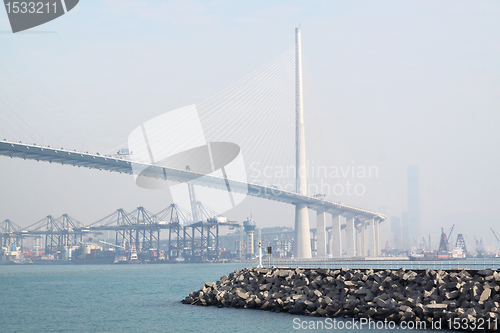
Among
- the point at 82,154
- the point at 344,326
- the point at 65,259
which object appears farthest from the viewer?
the point at 65,259

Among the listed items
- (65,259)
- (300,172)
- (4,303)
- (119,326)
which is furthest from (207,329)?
(65,259)

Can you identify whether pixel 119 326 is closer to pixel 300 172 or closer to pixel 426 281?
pixel 426 281

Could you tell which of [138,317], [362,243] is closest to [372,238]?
[362,243]

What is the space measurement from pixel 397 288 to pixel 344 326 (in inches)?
123

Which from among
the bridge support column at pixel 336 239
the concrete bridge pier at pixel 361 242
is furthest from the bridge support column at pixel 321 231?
the concrete bridge pier at pixel 361 242

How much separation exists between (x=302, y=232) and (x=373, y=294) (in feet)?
213

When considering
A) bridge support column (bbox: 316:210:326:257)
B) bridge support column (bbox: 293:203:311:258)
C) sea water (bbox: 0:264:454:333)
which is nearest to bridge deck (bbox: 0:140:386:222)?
bridge support column (bbox: 316:210:326:257)

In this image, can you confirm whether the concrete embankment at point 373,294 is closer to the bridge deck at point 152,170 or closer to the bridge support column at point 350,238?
the bridge deck at point 152,170

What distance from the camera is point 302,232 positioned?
8781 centimetres

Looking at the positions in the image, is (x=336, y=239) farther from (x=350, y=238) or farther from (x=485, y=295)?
(x=485, y=295)

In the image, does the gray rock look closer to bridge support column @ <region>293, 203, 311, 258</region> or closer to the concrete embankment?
the concrete embankment

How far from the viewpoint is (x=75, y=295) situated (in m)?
40.9

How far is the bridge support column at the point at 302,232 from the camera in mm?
86438

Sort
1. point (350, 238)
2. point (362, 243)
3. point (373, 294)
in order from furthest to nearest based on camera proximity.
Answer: point (362, 243) → point (350, 238) → point (373, 294)
